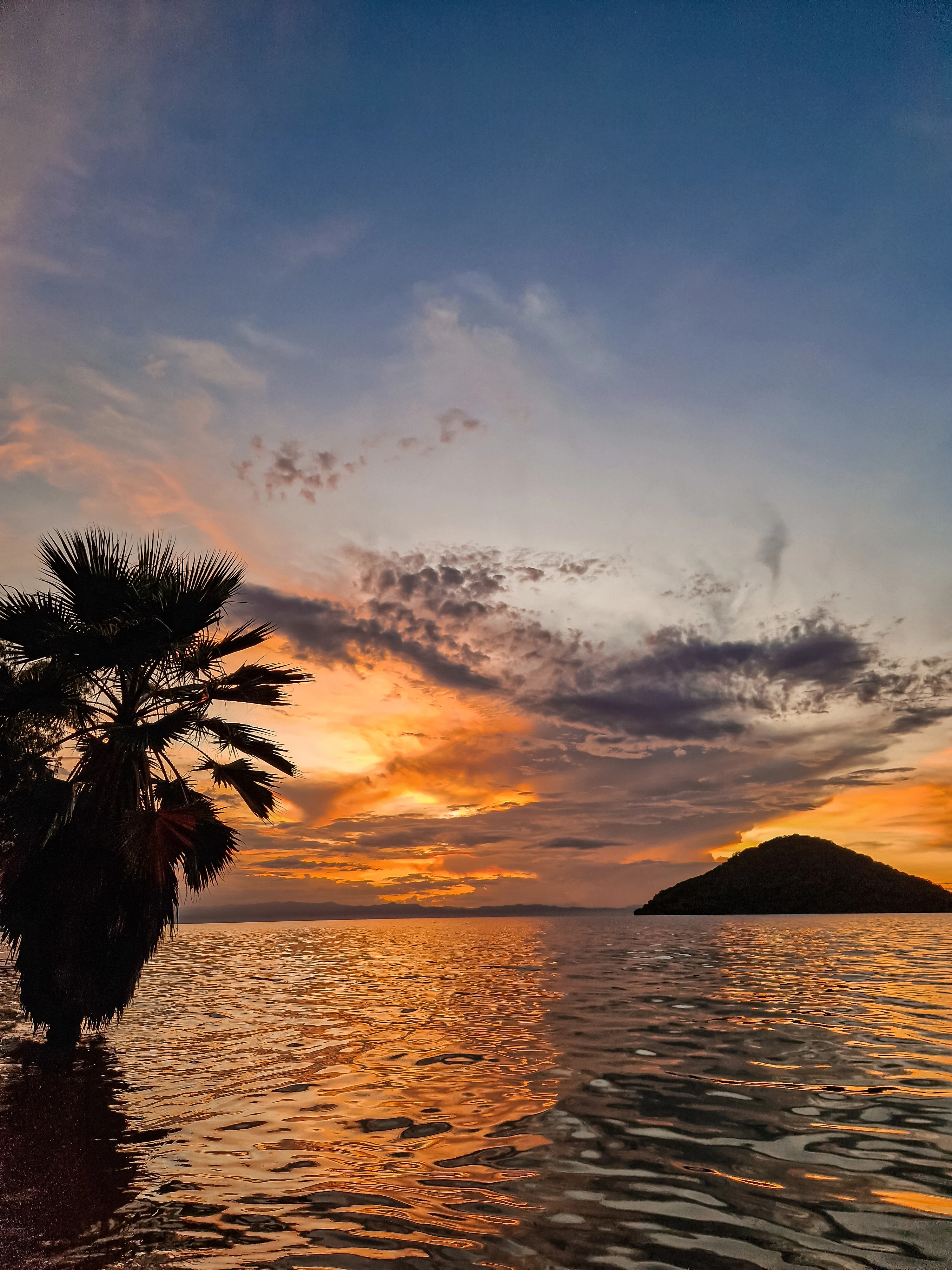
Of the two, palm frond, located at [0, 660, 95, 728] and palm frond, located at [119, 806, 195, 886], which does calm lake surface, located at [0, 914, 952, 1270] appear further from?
palm frond, located at [0, 660, 95, 728]

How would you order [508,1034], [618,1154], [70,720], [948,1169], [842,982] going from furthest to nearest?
[842,982] → [70,720] → [508,1034] → [618,1154] → [948,1169]

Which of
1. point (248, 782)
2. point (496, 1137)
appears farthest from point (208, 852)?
point (496, 1137)

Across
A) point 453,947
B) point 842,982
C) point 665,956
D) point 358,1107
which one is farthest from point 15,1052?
point 453,947

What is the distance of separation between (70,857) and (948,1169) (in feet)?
42.7

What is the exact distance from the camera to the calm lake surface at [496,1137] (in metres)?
5.51

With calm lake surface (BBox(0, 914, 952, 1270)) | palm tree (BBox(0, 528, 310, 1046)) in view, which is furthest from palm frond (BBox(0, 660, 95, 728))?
calm lake surface (BBox(0, 914, 952, 1270))

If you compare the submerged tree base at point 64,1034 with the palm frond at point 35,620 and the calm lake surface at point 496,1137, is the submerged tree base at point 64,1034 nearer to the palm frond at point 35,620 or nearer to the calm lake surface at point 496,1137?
the calm lake surface at point 496,1137

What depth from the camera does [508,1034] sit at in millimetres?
14109

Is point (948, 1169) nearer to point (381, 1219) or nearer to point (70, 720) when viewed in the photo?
point (381, 1219)

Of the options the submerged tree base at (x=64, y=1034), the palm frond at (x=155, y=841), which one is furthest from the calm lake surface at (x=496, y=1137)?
the palm frond at (x=155, y=841)

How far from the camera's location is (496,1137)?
7.97 meters

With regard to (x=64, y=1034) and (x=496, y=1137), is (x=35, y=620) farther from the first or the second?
(x=496, y=1137)

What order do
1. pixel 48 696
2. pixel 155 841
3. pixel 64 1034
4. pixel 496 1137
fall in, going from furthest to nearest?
pixel 48 696, pixel 64 1034, pixel 155 841, pixel 496 1137

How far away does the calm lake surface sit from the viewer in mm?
5512
